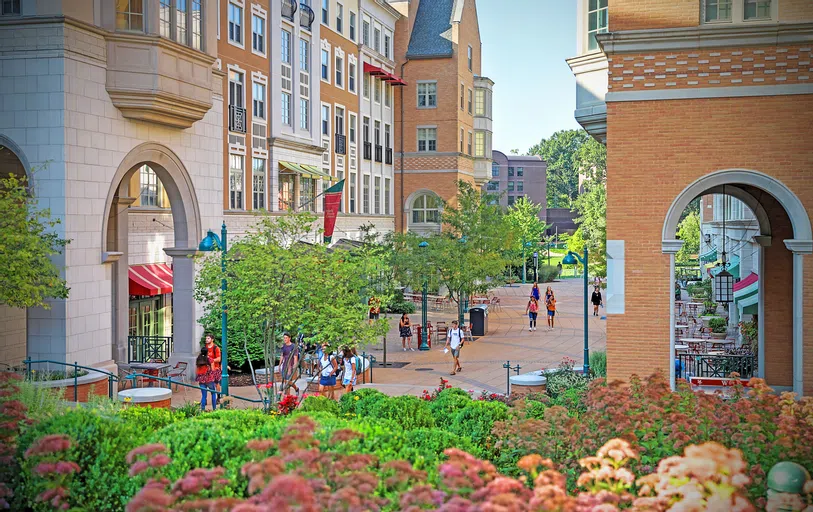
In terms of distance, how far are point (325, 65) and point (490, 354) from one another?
769 inches

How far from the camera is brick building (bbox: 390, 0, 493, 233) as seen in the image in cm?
5603

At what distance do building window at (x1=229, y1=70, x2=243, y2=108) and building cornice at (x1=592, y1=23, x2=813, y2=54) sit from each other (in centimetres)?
2028

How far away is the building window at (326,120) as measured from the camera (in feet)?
144

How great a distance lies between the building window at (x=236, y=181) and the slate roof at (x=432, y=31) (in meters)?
24.5

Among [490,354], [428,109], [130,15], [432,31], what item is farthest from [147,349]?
[432,31]

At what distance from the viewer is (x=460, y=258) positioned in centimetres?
3575

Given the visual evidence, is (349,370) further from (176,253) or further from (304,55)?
(304,55)

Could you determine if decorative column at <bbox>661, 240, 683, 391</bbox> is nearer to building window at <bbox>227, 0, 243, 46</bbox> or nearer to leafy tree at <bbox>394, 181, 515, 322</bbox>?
leafy tree at <bbox>394, 181, 515, 322</bbox>

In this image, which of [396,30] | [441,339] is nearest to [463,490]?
[441,339]

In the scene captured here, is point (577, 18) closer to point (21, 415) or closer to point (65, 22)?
point (65, 22)

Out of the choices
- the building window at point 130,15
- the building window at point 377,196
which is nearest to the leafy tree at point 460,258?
the building window at point 377,196

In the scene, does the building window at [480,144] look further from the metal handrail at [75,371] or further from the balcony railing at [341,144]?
the metal handrail at [75,371]

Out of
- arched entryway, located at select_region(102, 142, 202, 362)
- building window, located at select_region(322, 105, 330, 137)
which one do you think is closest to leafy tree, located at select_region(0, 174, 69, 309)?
arched entryway, located at select_region(102, 142, 202, 362)

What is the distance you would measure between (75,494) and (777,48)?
13.9 meters
